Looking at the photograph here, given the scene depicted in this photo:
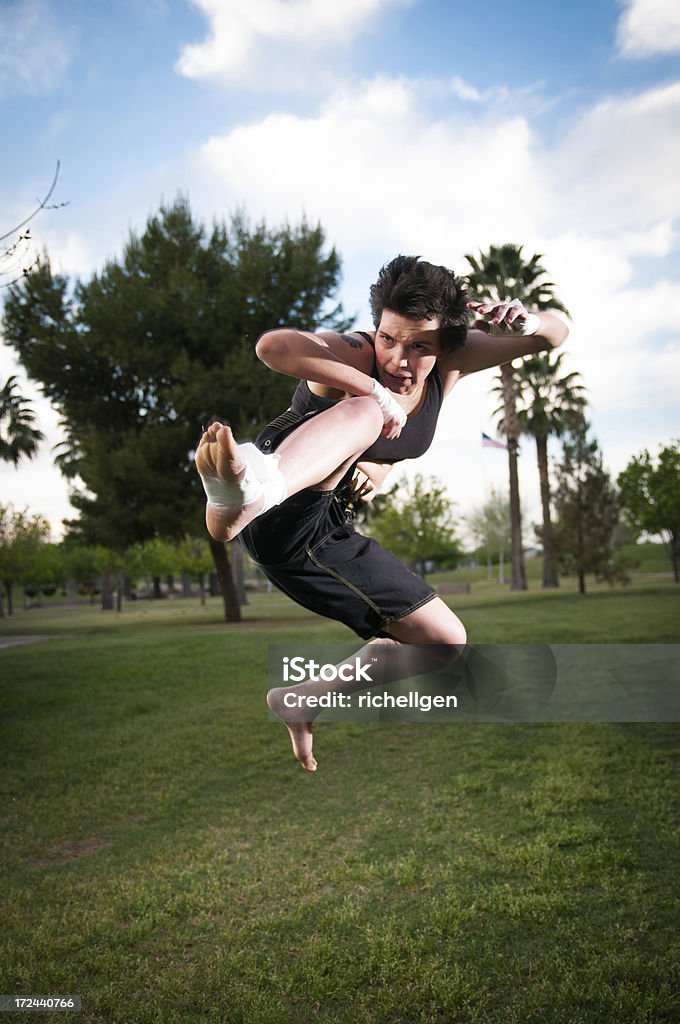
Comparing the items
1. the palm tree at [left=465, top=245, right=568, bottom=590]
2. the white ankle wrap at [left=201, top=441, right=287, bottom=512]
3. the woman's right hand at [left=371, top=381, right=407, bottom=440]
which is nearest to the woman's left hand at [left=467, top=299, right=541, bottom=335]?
the palm tree at [left=465, top=245, right=568, bottom=590]

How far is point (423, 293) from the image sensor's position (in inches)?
81.7

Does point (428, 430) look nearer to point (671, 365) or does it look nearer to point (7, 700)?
point (671, 365)

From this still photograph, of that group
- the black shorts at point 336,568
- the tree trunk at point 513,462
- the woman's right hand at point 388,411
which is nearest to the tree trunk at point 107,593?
the tree trunk at point 513,462

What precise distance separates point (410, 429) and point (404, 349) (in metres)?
0.23

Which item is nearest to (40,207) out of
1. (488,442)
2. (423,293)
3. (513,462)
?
(488,442)

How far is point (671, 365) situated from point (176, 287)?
10183 mm

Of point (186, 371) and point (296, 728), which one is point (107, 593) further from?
point (296, 728)

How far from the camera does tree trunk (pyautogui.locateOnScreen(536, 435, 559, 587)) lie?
67.2 ft

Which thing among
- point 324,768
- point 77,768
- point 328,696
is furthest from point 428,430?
point 77,768

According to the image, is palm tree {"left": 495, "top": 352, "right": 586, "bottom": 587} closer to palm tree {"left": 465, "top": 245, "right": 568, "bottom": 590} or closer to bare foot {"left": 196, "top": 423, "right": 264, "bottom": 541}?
palm tree {"left": 465, "top": 245, "right": 568, "bottom": 590}

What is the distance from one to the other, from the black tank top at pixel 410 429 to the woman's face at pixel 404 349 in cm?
4

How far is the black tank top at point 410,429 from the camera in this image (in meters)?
2.18

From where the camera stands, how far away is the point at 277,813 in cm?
729

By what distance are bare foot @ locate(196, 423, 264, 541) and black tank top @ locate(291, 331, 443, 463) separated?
0.55 metres
